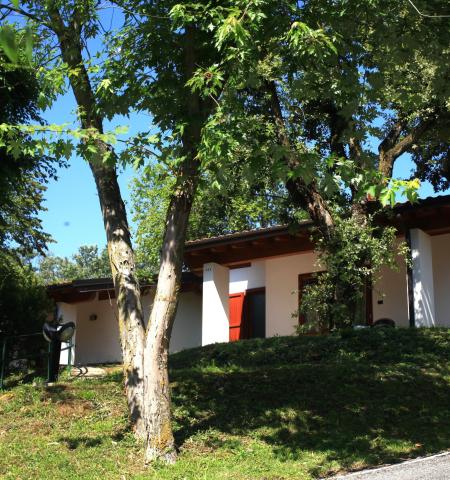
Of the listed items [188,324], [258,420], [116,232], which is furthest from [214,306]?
[116,232]

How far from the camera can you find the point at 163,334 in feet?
21.6

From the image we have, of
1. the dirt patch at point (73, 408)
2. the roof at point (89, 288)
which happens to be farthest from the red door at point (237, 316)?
the dirt patch at point (73, 408)

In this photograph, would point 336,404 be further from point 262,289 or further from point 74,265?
point 74,265

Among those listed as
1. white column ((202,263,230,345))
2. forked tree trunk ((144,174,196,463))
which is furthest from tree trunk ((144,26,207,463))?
white column ((202,263,230,345))

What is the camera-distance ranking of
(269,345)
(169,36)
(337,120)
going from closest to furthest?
(169,36) → (269,345) → (337,120)

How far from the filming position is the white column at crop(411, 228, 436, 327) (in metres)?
13.6

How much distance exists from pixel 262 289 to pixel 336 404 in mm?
10263

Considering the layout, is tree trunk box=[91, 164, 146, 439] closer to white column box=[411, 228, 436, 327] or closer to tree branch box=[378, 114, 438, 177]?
tree branch box=[378, 114, 438, 177]

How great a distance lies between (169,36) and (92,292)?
521 inches

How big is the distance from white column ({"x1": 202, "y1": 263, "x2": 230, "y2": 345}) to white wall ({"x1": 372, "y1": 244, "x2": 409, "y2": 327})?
3.88 metres

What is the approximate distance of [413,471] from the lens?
5758mm

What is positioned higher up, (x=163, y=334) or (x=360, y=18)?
(x=360, y=18)

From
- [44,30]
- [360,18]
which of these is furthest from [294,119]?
[44,30]

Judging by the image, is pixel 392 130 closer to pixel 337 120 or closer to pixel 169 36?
pixel 337 120
